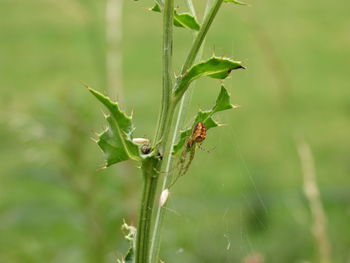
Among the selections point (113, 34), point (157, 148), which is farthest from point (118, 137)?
point (113, 34)

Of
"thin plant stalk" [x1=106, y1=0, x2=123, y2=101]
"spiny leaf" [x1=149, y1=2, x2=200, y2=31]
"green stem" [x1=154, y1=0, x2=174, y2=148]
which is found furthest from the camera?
"thin plant stalk" [x1=106, y1=0, x2=123, y2=101]

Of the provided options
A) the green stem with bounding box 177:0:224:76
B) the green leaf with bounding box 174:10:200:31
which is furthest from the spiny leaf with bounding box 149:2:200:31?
the green stem with bounding box 177:0:224:76

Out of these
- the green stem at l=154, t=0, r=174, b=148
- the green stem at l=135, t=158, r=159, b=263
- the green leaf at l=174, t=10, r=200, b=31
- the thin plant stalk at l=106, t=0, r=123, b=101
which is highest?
the thin plant stalk at l=106, t=0, r=123, b=101

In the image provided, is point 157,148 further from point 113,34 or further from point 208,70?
point 113,34

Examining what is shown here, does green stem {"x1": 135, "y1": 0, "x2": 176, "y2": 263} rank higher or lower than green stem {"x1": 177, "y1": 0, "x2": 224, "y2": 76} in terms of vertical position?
lower

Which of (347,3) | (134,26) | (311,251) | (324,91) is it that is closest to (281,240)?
(311,251)

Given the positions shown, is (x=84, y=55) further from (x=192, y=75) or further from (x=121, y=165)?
(x=192, y=75)

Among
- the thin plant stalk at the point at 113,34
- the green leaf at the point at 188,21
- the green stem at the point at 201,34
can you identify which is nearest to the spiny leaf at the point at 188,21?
the green leaf at the point at 188,21

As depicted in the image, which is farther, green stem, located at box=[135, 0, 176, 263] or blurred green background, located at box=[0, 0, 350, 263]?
blurred green background, located at box=[0, 0, 350, 263]

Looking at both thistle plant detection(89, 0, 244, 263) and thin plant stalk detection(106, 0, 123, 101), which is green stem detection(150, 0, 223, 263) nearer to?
thistle plant detection(89, 0, 244, 263)
